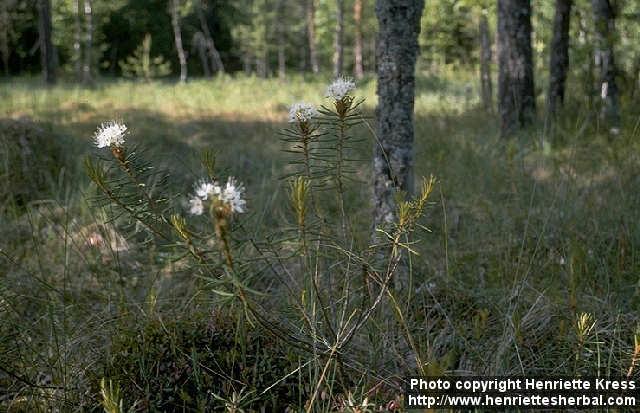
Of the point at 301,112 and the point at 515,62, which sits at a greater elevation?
the point at 515,62

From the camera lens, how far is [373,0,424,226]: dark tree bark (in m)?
2.62

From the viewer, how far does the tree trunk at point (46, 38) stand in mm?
14367

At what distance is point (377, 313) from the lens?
7.55ft

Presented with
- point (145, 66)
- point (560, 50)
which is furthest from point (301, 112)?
point (145, 66)

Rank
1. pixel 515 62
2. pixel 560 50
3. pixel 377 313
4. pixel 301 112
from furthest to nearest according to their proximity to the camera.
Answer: pixel 515 62, pixel 560 50, pixel 377 313, pixel 301 112

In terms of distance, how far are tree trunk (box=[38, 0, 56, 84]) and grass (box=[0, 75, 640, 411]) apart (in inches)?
428

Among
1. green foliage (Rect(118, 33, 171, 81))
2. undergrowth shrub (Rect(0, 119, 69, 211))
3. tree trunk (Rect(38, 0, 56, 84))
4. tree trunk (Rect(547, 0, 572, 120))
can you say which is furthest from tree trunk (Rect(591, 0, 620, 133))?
tree trunk (Rect(38, 0, 56, 84))

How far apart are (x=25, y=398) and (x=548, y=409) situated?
173 centimetres

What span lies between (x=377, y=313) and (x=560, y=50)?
552 centimetres

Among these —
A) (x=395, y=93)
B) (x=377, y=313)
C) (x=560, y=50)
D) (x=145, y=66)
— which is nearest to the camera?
(x=377, y=313)

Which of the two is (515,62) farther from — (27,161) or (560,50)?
(27,161)

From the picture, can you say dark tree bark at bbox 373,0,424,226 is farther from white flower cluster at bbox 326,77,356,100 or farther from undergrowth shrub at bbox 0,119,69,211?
undergrowth shrub at bbox 0,119,69,211

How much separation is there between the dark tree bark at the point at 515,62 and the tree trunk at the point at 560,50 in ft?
0.87

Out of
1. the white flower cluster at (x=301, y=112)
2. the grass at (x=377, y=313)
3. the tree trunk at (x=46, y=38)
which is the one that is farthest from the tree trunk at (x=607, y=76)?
the tree trunk at (x=46, y=38)
